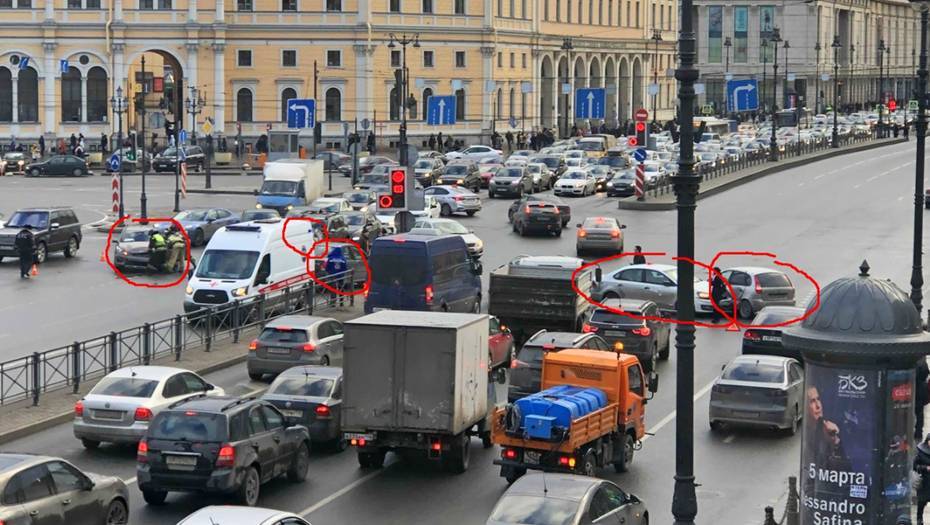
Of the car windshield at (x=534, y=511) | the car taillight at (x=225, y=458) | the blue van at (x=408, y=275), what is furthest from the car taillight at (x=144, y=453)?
the blue van at (x=408, y=275)

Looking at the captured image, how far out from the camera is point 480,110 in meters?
122

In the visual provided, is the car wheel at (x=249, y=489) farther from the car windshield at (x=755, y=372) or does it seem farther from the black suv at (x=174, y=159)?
the black suv at (x=174, y=159)

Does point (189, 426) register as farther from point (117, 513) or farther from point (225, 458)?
point (117, 513)

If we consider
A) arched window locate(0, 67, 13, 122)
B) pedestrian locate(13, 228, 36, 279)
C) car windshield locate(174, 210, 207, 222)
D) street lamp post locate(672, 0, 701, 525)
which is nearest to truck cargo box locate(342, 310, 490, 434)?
street lamp post locate(672, 0, 701, 525)

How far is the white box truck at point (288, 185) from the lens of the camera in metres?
67.7

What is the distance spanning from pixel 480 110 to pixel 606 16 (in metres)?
24.6

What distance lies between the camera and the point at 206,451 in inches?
910

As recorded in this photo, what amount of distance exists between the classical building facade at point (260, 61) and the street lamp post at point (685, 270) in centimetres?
8722

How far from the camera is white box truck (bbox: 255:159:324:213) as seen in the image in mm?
67688

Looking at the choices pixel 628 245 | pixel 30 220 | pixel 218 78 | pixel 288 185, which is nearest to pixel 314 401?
pixel 30 220

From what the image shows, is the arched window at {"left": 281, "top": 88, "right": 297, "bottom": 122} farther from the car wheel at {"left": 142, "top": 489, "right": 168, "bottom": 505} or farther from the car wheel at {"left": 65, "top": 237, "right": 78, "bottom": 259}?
the car wheel at {"left": 142, "top": 489, "right": 168, "bottom": 505}

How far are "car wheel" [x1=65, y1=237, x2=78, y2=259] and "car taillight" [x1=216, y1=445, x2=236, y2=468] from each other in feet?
104

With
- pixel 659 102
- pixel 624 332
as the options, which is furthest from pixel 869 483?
pixel 659 102

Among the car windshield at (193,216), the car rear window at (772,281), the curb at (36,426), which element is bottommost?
the curb at (36,426)
